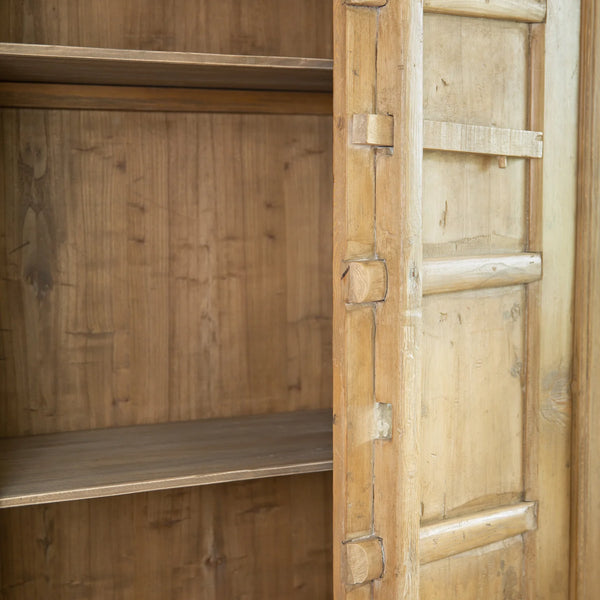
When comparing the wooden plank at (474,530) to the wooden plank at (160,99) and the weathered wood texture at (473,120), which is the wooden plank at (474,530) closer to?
the weathered wood texture at (473,120)

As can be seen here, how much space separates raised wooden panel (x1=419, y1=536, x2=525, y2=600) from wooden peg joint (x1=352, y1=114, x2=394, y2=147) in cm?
82

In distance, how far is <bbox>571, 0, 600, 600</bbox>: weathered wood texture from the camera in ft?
5.50

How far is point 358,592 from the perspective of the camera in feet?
4.72

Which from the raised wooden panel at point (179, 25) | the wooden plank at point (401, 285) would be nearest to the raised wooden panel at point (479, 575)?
the wooden plank at point (401, 285)

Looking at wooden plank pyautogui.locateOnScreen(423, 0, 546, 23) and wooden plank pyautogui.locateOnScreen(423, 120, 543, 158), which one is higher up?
wooden plank pyautogui.locateOnScreen(423, 0, 546, 23)

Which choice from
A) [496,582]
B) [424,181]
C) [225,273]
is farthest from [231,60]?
[496,582]

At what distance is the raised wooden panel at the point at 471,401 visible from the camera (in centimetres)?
152

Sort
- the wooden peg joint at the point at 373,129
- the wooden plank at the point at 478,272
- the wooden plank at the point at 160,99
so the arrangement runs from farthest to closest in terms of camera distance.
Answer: the wooden plank at the point at 160,99
the wooden plank at the point at 478,272
the wooden peg joint at the point at 373,129

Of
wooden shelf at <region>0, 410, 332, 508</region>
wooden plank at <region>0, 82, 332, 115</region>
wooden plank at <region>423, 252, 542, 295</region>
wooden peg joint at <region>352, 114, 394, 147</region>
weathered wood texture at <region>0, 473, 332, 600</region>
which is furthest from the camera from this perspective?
weathered wood texture at <region>0, 473, 332, 600</region>

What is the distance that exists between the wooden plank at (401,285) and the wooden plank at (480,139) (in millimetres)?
77

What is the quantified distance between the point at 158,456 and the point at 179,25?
1093mm

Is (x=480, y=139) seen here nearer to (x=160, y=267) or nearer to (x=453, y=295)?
(x=453, y=295)

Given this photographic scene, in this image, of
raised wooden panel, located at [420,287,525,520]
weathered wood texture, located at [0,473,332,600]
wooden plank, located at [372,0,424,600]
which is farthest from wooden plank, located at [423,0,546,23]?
weathered wood texture, located at [0,473,332,600]

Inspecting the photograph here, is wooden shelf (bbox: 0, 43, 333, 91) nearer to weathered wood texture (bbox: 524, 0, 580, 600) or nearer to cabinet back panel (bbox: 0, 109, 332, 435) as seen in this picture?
cabinet back panel (bbox: 0, 109, 332, 435)
